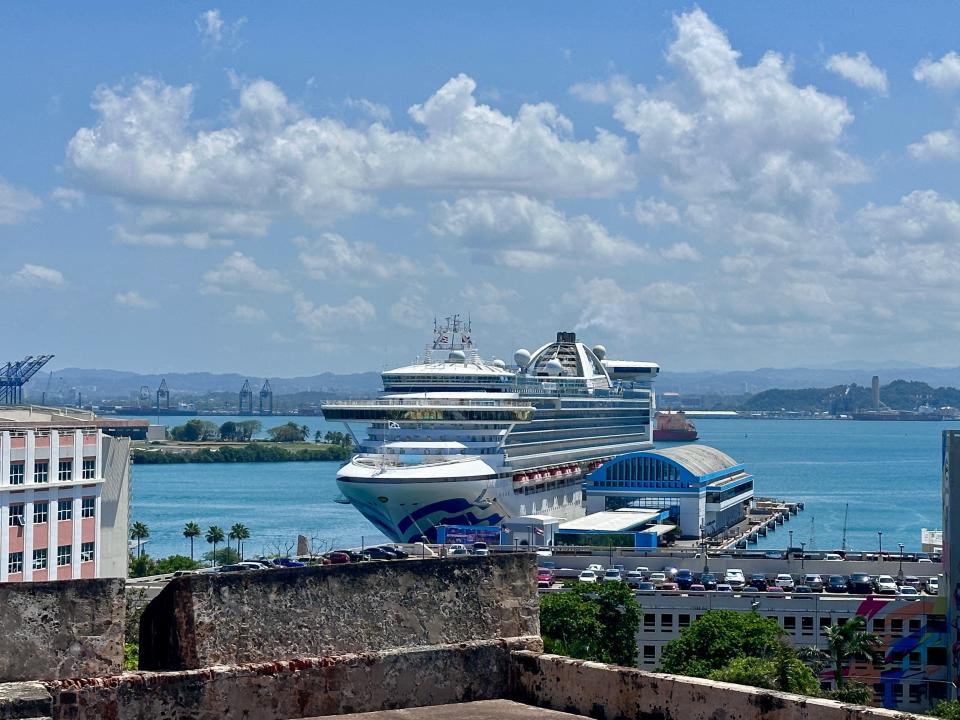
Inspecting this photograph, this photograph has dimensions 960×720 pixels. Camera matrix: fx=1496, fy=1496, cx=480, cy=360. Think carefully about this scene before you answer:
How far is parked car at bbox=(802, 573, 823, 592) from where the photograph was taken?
126ft

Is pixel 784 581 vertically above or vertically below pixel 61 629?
below

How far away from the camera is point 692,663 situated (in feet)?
96.1

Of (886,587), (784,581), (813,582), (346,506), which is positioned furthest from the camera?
(346,506)

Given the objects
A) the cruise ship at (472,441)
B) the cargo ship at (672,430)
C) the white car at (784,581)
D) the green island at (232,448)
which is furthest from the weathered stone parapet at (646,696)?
the cargo ship at (672,430)

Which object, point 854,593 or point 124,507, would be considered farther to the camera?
point 854,593

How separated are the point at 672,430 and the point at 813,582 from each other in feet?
458

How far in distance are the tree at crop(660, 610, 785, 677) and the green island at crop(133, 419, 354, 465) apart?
106783 millimetres

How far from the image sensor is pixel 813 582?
39.9 meters

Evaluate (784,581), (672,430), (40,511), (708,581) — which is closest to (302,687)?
(40,511)

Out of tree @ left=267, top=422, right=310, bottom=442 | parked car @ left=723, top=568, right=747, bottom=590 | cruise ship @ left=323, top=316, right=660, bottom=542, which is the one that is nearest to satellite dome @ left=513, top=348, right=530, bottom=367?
cruise ship @ left=323, top=316, right=660, bottom=542

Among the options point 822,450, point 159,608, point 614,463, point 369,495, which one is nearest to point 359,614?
point 159,608

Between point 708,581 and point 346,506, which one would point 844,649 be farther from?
point 346,506

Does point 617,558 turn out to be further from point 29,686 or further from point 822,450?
point 822,450

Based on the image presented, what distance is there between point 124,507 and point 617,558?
18.9 meters
